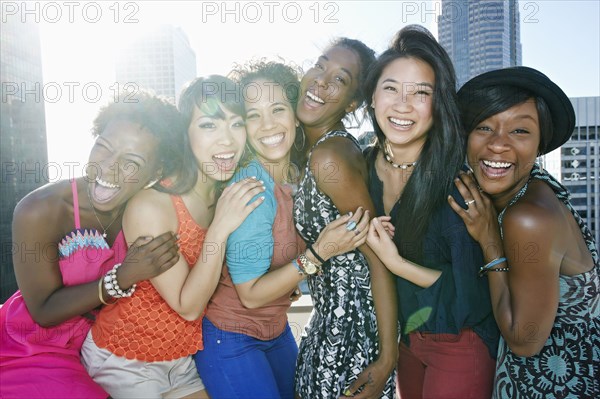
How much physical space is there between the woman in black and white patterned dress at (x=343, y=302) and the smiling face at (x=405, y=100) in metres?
0.23

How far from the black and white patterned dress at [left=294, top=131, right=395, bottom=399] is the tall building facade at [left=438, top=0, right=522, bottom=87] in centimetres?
2721

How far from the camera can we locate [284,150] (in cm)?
238

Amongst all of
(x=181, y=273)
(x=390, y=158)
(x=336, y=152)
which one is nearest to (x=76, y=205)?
(x=181, y=273)

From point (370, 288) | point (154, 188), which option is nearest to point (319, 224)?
point (370, 288)

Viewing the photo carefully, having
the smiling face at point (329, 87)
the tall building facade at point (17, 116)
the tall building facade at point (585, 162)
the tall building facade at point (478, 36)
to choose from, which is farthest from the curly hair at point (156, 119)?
the tall building facade at point (585, 162)

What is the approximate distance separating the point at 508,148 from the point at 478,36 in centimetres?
4035

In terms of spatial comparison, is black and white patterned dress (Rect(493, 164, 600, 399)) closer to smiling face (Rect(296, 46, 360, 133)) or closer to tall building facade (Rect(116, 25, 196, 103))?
smiling face (Rect(296, 46, 360, 133))

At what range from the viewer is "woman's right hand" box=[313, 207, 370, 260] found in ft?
6.63

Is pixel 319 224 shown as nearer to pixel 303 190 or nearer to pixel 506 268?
pixel 303 190

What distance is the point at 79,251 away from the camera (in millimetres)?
2176

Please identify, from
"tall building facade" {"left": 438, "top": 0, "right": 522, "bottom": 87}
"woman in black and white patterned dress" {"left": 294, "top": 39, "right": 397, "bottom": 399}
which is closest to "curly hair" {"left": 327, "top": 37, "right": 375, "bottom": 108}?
"woman in black and white patterned dress" {"left": 294, "top": 39, "right": 397, "bottom": 399}

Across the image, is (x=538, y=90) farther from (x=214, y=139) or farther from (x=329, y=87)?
(x=214, y=139)

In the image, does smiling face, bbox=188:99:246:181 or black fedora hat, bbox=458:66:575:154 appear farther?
smiling face, bbox=188:99:246:181

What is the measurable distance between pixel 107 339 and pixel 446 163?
183 cm
